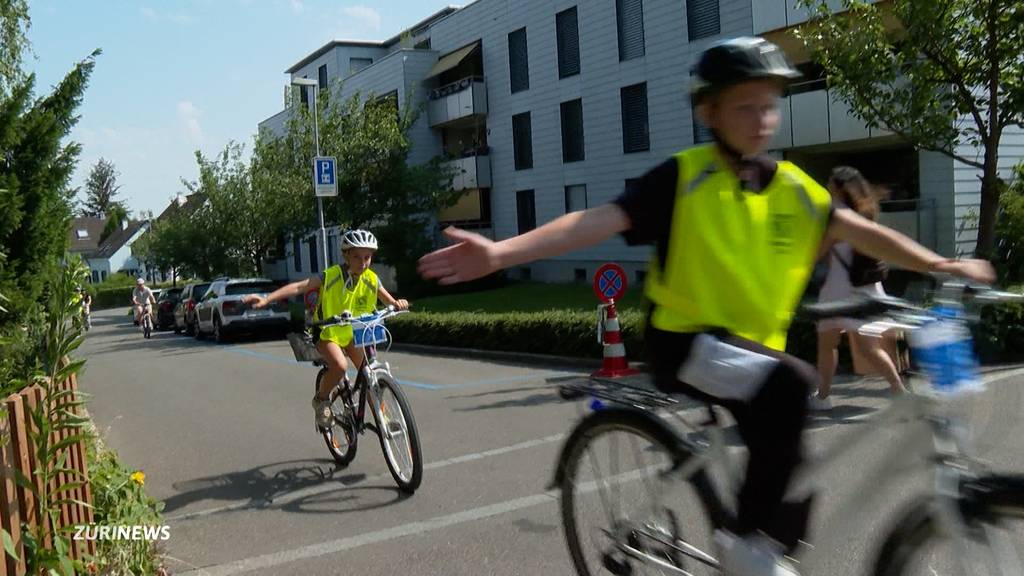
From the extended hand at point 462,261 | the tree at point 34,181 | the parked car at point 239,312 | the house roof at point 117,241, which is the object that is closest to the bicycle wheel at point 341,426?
the tree at point 34,181

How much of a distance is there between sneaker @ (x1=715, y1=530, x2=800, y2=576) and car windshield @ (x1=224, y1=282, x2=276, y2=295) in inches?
874

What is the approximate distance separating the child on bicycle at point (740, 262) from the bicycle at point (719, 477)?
13 cm

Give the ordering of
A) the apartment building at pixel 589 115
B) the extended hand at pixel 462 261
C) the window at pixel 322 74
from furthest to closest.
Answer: the window at pixel 322 74 → the apartment building at pixel 589 115 → the extended hand at pixel 462 261

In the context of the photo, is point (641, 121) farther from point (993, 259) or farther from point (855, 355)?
point (855, 355)

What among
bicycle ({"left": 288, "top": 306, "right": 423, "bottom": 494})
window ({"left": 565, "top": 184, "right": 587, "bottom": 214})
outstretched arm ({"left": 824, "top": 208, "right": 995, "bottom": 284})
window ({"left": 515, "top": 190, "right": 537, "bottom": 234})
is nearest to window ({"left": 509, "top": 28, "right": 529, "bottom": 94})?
window ({"left": 515, "top": 190, "right": 537, "bottom": 234})

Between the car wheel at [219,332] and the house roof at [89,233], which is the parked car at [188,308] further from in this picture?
the house roof at [89,233]

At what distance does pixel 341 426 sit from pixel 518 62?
27265 millimetres

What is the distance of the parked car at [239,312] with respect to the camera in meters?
23.4

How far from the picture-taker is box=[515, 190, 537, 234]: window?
32.9 meters

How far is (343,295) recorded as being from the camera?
697cm

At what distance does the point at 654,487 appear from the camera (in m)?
3.12

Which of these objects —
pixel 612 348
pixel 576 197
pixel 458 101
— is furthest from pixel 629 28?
pixel 612 348

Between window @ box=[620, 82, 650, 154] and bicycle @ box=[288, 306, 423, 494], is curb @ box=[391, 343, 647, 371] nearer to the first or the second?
bicycle @ box=[288, 306, 423, 494]

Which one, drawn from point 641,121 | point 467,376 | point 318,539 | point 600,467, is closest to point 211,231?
point 641,121
